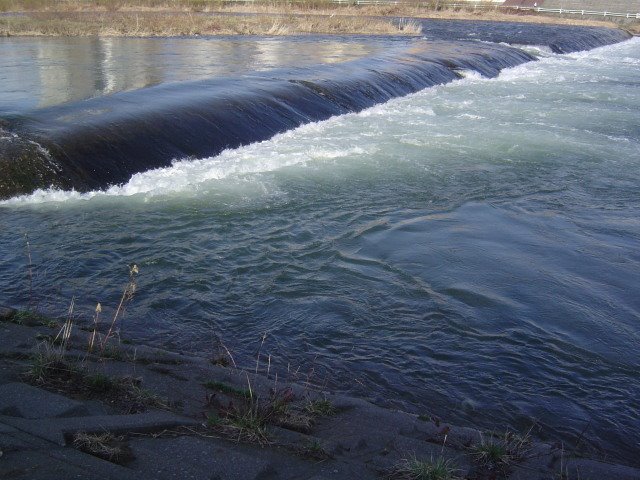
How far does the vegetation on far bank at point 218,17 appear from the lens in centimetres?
3447

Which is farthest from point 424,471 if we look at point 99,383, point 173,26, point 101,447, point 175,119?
point 173,26

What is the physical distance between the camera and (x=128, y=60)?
74.7ft

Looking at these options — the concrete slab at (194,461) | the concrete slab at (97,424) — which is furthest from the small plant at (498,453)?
the concrete slab at (97,424)

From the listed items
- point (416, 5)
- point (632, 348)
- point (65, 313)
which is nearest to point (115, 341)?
point (65, 313)

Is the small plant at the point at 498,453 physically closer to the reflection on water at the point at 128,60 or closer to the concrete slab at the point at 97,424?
the concrete slab at the point at 97,424

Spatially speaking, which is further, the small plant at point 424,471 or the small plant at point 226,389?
the small plant at point 226,389

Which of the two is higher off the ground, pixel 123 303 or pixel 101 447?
pixel 101 447

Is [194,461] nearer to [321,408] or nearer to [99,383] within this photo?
[99,383]

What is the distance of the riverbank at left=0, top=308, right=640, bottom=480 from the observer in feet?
11.8

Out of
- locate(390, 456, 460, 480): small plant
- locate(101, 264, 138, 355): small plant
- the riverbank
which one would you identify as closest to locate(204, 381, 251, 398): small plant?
the riverbank

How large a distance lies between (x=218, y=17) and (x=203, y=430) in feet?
139

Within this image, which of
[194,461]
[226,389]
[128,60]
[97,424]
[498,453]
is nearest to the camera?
[194,461]

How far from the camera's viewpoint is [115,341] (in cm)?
568

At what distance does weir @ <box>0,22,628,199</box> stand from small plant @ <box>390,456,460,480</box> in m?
8.04
